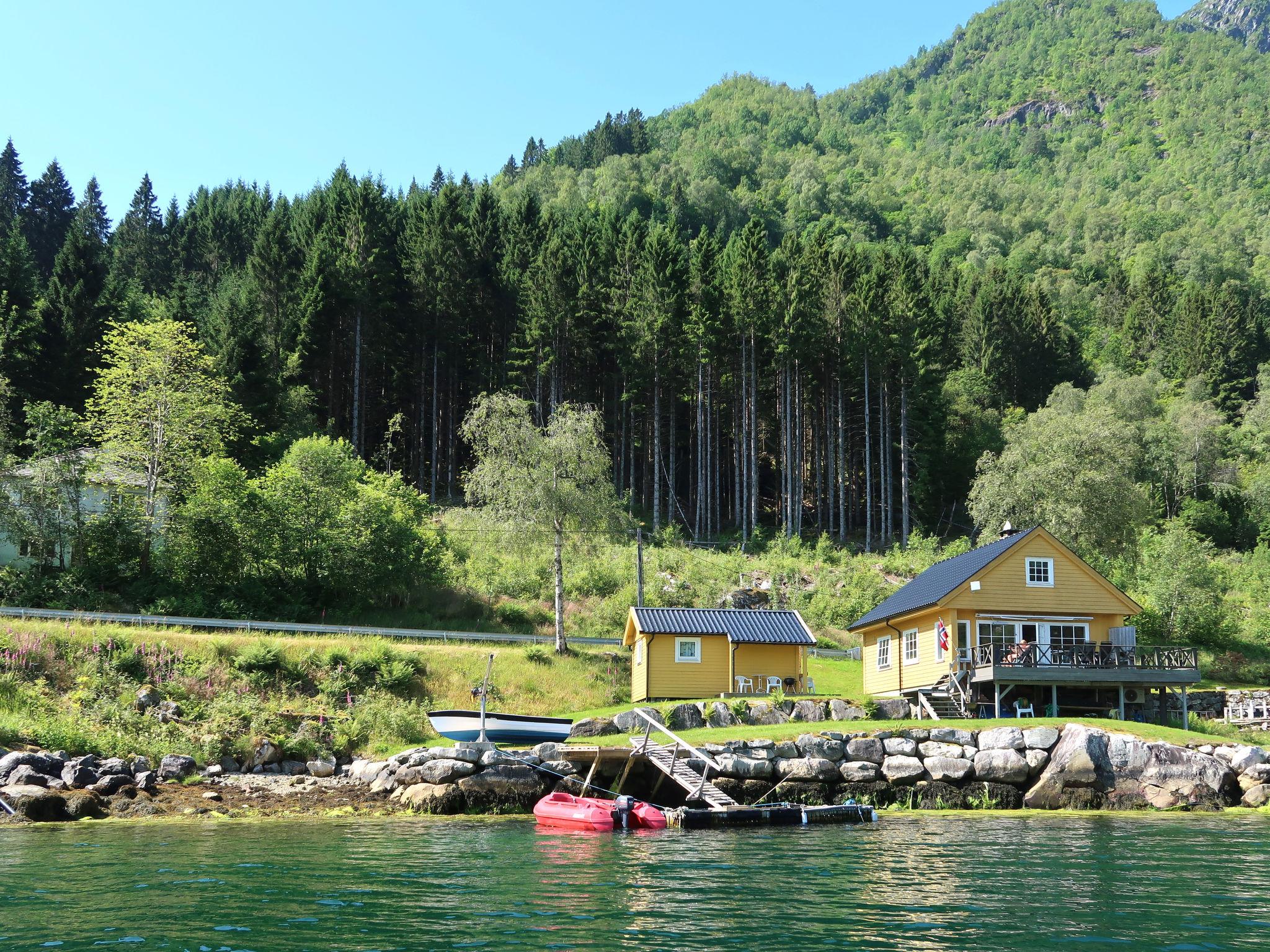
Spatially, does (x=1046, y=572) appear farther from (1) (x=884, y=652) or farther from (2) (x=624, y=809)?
(2) (x=624, y=809)

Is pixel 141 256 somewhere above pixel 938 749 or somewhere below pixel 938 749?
above

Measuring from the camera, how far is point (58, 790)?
2581cm

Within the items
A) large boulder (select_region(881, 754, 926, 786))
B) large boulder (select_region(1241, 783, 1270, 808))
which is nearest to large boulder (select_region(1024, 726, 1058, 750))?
large boulder (select_region(881, 754, 926, 786))

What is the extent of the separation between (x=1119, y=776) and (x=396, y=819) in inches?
790

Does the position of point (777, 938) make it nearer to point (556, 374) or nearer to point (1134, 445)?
point (1134, 445)

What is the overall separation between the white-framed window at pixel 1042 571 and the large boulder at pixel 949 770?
10.1 meters

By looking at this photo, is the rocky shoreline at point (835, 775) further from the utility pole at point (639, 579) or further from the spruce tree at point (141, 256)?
the spruce tree at point (141, 256)

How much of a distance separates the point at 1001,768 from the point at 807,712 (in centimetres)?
662

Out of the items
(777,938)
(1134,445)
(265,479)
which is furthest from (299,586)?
(1134,445)

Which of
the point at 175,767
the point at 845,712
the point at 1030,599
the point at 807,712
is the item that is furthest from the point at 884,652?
the point at 175,767

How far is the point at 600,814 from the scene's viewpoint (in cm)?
2512

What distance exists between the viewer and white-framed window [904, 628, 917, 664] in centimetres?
3894

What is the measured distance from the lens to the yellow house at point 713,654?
39.2 metres

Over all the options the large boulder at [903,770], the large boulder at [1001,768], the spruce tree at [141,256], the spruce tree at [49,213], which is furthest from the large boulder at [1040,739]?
the spruce tree at [49,213]
